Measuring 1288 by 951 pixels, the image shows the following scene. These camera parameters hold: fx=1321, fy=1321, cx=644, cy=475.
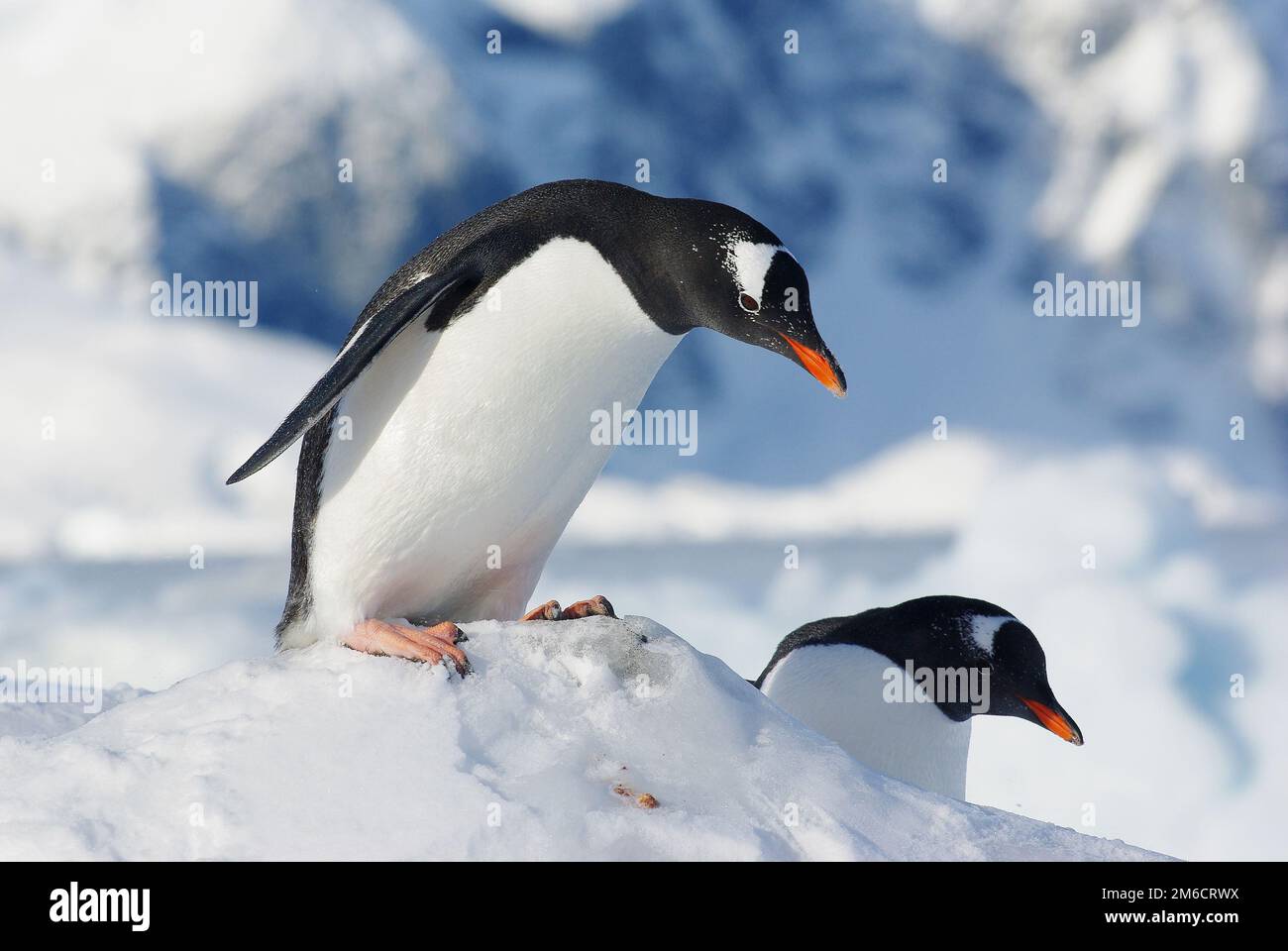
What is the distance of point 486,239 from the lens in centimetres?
319

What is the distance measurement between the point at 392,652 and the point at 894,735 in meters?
Result: 2.14

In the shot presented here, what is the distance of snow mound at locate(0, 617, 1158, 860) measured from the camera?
7.98 feet

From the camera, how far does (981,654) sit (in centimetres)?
445

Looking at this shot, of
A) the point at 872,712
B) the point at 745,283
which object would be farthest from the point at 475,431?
the point at 872,712

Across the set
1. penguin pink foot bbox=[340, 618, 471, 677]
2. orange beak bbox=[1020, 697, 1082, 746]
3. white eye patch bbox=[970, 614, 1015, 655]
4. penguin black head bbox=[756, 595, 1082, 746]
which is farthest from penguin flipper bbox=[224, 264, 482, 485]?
orange beak bbox=[1020, 697, 1082, 746]

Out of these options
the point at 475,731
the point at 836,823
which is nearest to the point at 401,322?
the point at 475,731

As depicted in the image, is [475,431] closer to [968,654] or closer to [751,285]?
[751,285]

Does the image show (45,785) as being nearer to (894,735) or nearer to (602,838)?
(602,838)

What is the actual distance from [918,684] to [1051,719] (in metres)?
0.44

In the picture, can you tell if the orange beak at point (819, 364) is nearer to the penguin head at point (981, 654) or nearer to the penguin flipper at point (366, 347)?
the penguin flipper at point (366, 347)

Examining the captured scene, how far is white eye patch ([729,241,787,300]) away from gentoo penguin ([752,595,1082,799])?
1824 mm

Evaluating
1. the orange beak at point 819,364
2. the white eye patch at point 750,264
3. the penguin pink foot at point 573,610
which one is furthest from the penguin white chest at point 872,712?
the white eye patch at point 750,264
